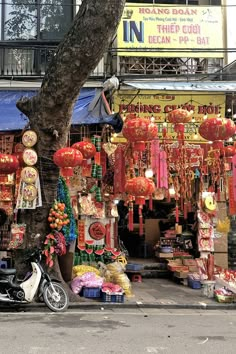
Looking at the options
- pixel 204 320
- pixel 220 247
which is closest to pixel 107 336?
pixel 204 320

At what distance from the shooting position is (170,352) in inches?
227

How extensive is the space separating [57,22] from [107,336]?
29.7 ft

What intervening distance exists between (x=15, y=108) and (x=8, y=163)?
2562 millimetres

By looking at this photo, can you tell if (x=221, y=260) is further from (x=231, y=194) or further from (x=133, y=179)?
(x=133, y=179)

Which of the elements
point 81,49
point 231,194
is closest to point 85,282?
point 231,194

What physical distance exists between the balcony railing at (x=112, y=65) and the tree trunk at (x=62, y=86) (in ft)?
11.2

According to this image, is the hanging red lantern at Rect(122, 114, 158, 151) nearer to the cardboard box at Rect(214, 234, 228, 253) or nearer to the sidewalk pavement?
the sidewalk pavement

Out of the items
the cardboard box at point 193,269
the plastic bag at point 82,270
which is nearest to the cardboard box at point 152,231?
the cardboard box at point 193,269

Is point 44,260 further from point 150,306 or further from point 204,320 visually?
point 204,320

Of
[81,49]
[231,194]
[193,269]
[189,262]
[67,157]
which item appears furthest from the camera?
[189,262]

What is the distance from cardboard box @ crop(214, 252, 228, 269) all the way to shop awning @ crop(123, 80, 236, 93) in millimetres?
5126

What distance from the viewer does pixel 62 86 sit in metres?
8.52

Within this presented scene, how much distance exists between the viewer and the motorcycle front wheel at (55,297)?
28.1 ft

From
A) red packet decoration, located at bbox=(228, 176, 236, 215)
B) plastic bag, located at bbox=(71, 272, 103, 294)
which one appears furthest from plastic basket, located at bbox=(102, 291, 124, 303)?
red packet decoration, located at bbox=(228, 176, 236, 215)
